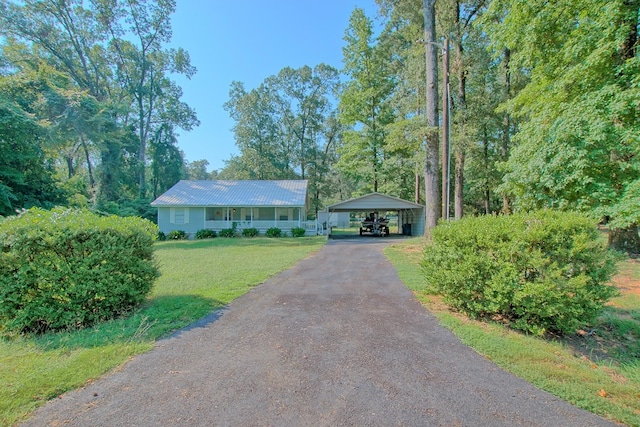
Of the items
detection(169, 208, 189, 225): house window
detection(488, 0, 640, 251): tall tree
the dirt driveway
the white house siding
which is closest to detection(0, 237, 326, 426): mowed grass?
the dirt driveway

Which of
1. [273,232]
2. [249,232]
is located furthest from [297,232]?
[249,232]

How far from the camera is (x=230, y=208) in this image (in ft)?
76.2

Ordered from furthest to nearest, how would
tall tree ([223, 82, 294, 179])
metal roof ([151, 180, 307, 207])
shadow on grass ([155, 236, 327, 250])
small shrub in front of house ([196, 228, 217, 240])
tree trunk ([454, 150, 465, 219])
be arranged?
tall tree ([223, 82, 294, 179]) < metal roof ([151, 180, 307, 207]) < small shrub in front of house ([196, 228, 217, 240]) < tree trunk ([454, 150, 465, 219]) < shadow on grass ([155, 236, 327, 250])

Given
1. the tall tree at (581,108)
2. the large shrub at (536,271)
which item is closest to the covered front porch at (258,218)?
the tall tree at (581,108)

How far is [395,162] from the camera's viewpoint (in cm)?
2530

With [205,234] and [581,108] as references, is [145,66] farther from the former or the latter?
[581,108]

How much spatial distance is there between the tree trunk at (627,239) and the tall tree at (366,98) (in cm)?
1707

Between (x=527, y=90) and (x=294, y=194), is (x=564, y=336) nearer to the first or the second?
(x=527, y=90)

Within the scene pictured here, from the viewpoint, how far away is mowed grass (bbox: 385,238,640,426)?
2492 millimetres

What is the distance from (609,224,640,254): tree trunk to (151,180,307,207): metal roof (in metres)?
16.9

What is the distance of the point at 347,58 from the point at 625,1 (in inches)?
810

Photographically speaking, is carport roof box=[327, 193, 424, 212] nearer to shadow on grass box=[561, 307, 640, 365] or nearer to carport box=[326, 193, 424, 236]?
carport box=[326, 193, 424, 236]

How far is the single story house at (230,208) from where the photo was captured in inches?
870

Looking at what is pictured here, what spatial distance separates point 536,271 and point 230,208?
2184 cm
